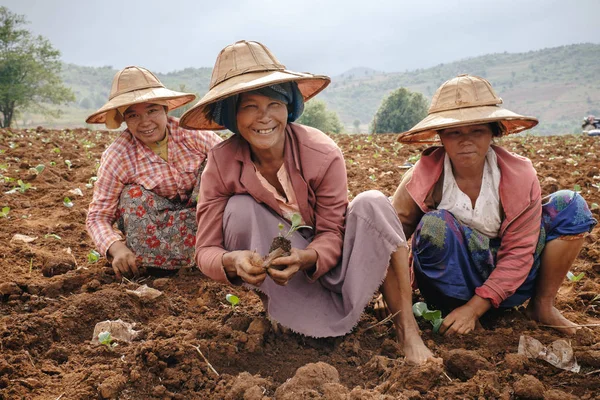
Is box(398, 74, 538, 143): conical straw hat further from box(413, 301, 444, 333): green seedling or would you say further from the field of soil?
the field of soil

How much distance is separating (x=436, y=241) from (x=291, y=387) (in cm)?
96

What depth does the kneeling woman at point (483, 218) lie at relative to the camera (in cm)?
220


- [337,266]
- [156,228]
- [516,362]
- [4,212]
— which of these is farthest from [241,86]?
[4,212]

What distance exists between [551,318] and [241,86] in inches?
66.5

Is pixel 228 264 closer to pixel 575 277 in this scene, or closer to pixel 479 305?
pixel 479 305

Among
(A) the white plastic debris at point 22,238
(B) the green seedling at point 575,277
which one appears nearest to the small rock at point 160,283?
(A) the white plastic debris at point 22,238

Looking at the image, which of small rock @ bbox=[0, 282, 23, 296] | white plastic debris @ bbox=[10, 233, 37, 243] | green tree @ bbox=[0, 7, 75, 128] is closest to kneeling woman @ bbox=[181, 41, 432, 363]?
small rock @ bbox=[0, 282, 23, 296]

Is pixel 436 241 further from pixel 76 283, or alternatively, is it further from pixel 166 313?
pixel 76 283

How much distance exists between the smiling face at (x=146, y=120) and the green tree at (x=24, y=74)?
36094 mm

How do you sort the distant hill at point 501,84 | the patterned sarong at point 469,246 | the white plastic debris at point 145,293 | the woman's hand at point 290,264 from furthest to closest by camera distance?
1. the distant hill at point 501,84
2. the white plastic debris at point 145,293
3. the patterned sarong at point 469,246
4. the woman's hand at point 290,264

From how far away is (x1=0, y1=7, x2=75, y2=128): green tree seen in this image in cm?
3456

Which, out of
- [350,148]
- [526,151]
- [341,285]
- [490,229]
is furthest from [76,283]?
[526,151]

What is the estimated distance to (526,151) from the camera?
26.4 feet

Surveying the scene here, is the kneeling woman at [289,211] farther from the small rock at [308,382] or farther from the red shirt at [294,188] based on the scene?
the small rock at [308,382]
